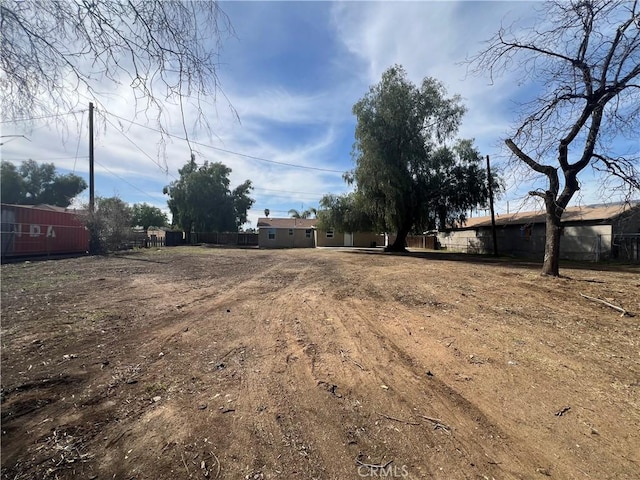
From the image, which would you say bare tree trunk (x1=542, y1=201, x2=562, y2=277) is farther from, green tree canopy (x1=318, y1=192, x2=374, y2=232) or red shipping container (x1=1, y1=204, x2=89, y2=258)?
red shipping container (x1=1, y1=204, x2=89, y2=258)

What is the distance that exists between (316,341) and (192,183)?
35.9 meters

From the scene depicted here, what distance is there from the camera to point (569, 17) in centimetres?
852

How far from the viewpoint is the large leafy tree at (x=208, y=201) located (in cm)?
3688

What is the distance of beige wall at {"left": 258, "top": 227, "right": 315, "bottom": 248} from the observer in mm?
37875

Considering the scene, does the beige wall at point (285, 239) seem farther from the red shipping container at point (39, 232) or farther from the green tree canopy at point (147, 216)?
the green tree canopy at point (147, 216)

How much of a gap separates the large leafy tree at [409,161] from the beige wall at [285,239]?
15.8 meters

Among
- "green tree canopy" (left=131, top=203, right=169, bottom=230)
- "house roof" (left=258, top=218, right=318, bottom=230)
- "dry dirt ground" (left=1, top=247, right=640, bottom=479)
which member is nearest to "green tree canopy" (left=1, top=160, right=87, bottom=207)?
"green tree canopy" (left=131, top=203, right=169, bottom=230)

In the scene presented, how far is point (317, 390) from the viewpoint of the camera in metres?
3.20

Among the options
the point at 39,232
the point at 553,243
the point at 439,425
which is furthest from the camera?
the point at 39,232

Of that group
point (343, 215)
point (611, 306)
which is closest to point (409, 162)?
point (343, 215)

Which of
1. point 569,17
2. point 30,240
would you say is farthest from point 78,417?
point 30,240
